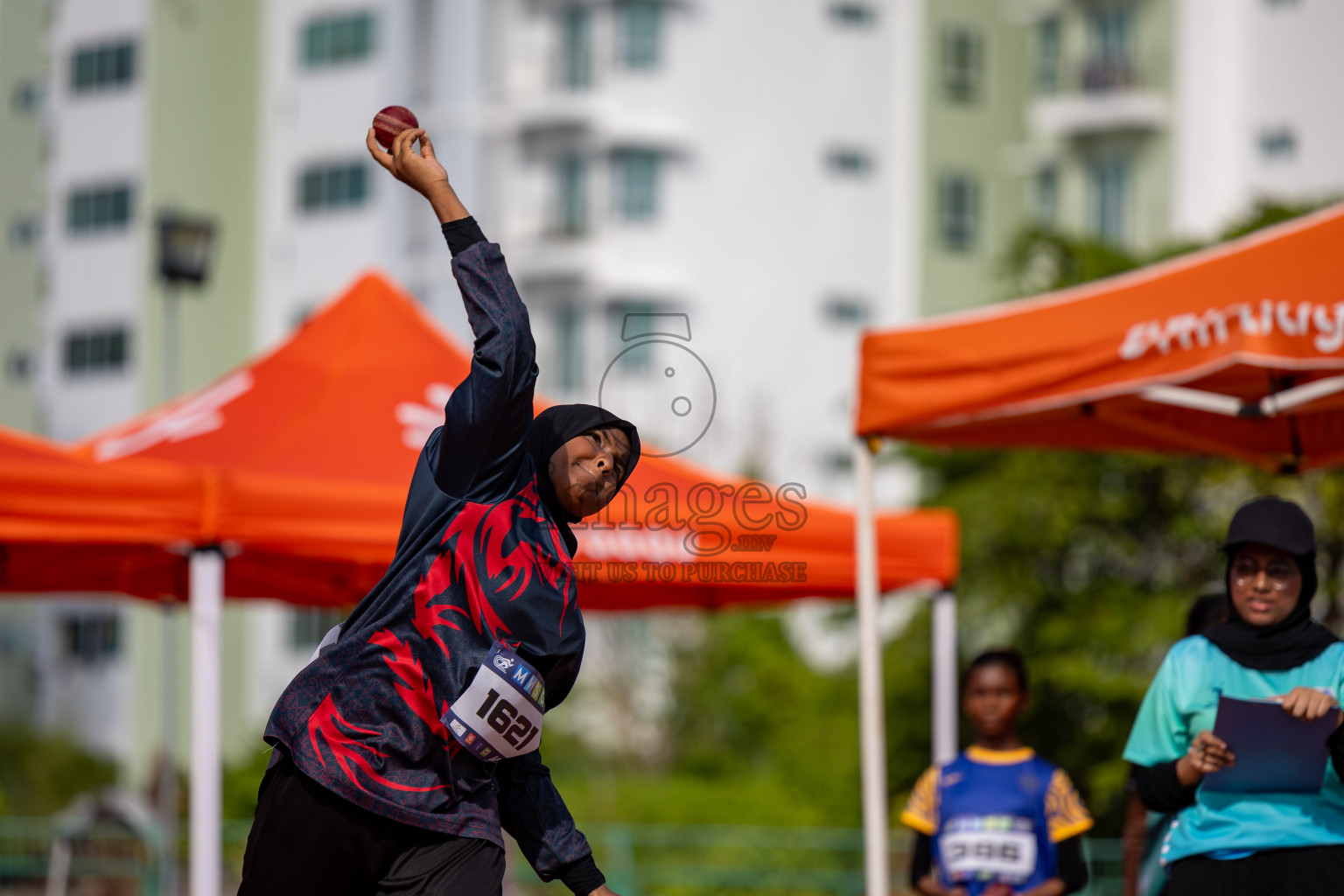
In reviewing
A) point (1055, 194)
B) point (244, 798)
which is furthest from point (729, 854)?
point (1055, 194)

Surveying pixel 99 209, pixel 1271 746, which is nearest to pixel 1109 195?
pixel 99 209

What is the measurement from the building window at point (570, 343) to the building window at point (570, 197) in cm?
141

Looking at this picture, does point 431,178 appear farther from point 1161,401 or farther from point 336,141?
point 336,141

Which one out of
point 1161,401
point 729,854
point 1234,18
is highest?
point 1234,18

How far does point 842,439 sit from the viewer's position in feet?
105

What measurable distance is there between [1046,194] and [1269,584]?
1143 inches

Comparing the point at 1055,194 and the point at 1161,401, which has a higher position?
the point at 1055,194

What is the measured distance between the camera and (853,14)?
33.1m

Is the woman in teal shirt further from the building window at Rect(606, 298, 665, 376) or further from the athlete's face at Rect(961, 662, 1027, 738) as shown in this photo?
the building window at Rect(606, 298, 665, 376)

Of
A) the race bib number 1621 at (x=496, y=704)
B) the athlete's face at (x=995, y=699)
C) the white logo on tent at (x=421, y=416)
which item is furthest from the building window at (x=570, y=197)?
the race bib number 1621 at (x=496, y=704)

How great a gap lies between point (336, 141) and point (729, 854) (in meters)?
21.6

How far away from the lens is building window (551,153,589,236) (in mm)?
31234

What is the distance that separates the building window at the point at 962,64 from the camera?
3284 centimetres

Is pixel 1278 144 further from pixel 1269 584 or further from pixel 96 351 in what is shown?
pixel 1269 584
